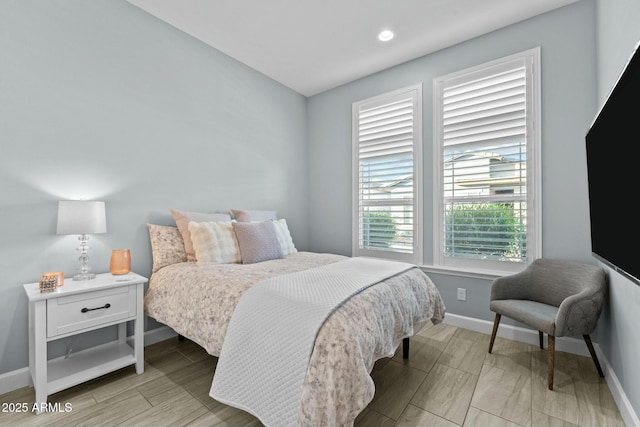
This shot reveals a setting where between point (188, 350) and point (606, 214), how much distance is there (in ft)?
9.38

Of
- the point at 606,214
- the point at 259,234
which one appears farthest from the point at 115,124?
the point at 606,214

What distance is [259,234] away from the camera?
270cm

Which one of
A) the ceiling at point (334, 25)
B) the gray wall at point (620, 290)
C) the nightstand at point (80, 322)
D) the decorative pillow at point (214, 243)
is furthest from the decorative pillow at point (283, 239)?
the gray wall at point (620, 290)

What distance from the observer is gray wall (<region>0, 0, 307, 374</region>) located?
1945mm

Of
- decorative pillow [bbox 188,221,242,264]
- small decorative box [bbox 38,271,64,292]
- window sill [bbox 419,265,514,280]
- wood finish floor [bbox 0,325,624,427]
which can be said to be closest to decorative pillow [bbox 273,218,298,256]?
decorative pillow [bbox 188,221,242,264]

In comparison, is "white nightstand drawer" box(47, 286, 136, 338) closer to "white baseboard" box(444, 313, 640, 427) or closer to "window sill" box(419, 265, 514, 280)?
"window sill" box(419, 265, 514, 280)

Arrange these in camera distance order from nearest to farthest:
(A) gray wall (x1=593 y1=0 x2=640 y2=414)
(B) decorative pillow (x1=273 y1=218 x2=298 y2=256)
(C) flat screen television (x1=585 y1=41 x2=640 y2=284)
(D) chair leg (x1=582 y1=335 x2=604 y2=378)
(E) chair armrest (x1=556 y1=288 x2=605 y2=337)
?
(C) flat screen television (x1=585 y1=41 x2=640 y2=284) → (A) gray wall (x1=593 y1=0 x2=640 y2=414) → (E) chair armrest (x1=556 y1=288 x2=605 y2=337) → (D) chair leg (x1=582 y1=335 x2=604 y2=378) → (B) decorative pillow (x1=273 y1=218 x2=298 y2=256)

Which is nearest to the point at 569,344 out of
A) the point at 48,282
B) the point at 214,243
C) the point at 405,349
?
the point at 405,349

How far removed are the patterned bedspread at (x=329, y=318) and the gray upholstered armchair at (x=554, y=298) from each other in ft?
1.89

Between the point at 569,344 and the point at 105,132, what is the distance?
4036 mm

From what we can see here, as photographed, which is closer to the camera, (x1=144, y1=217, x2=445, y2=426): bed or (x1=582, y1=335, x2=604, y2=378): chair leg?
(x1=144, y1=217, x2=445, y2=426): bed

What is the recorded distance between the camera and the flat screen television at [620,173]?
92cm

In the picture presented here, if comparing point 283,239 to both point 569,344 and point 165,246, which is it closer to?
point 165,246

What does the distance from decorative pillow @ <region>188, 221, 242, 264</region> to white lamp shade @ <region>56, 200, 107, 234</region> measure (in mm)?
659
